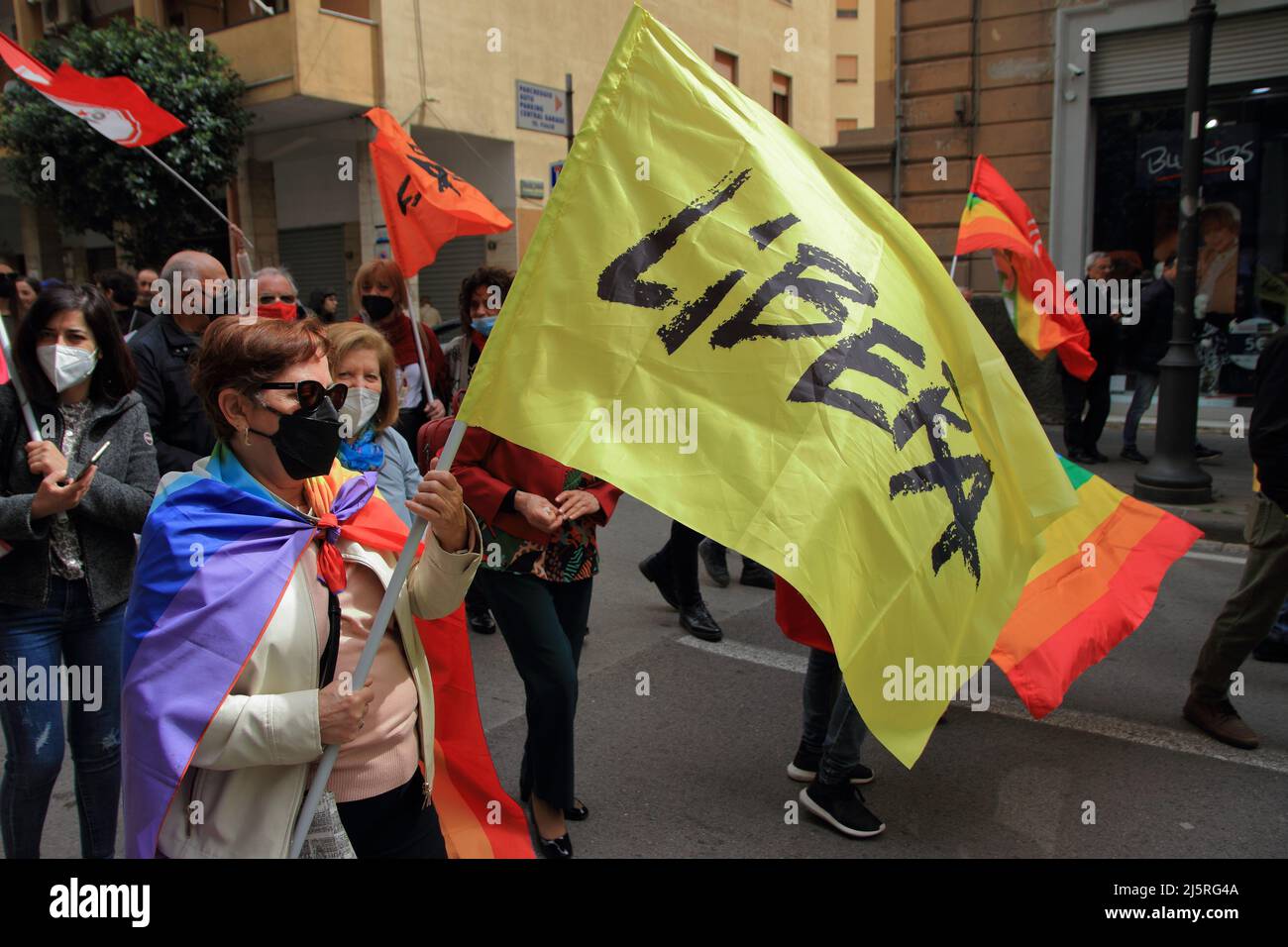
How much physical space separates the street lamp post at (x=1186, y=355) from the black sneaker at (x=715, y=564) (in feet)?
13.8

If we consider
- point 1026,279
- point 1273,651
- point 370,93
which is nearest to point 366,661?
point 1273,651

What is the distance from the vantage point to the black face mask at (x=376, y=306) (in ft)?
18.5

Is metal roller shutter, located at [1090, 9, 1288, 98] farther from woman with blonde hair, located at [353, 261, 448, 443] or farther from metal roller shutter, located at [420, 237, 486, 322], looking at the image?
metal roller shutter, located at [420, 237, 486, 322]

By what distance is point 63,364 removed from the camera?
9.57 feet

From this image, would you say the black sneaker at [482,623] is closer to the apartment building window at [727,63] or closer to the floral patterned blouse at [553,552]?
the floral patterned blouse at [553,552]

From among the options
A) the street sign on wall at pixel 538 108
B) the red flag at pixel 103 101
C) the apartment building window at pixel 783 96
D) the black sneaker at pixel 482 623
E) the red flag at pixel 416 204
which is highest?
the apartment building window at pixel 783 96

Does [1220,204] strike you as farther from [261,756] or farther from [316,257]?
[316,257]

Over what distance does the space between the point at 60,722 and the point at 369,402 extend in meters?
1.34

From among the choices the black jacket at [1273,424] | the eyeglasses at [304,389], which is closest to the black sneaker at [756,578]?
the black jacket at [1273,424]

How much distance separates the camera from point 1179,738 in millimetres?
4133

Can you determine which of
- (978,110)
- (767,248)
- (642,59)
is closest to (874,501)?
(767,248)

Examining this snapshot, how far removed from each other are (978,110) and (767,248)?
11978mm

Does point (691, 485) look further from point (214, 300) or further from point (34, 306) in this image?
point (214, 300)

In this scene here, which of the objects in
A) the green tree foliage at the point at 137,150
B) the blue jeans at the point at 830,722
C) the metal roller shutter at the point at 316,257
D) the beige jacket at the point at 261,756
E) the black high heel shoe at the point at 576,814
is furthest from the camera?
the metal roller shutter at the point at 316,257
